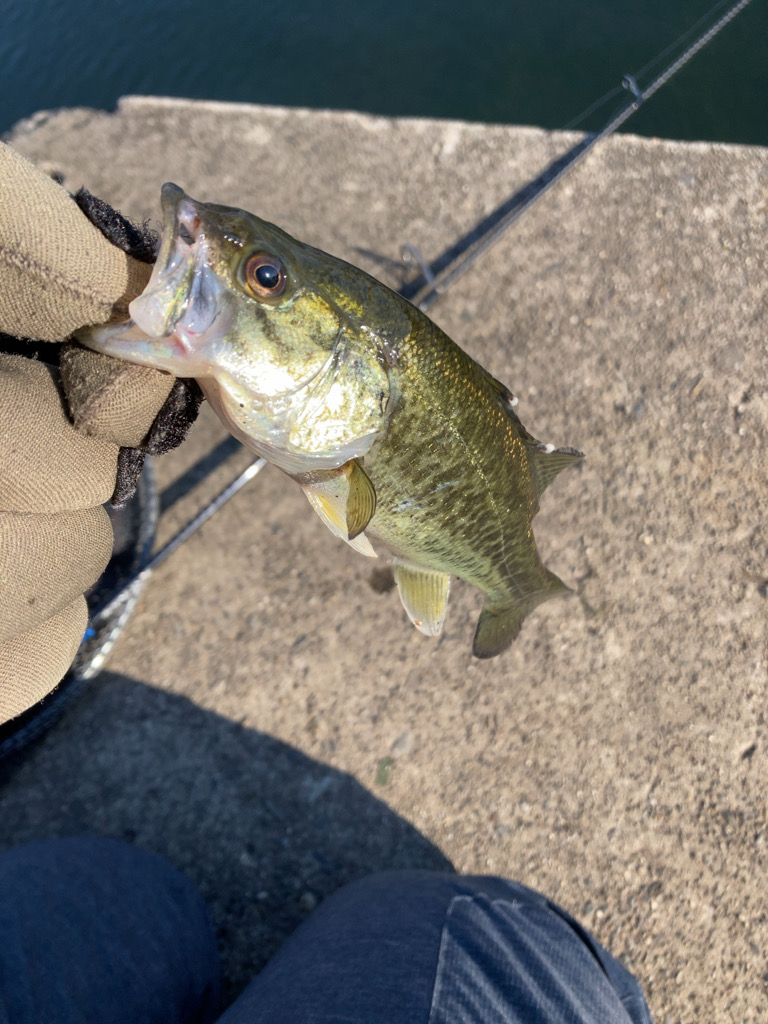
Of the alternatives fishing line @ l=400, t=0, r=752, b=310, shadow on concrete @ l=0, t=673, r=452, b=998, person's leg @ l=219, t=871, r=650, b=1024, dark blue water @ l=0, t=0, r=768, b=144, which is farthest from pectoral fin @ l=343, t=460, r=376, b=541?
dark blue water @ l=0, t=0, r=768, b=144

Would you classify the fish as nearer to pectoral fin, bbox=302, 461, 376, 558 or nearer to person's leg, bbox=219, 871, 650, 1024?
pectoral fin, bbox=302, 461, 376, 558

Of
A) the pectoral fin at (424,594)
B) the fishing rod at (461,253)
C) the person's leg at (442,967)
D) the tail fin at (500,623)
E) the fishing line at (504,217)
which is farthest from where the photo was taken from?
the fishing line at (504,217)

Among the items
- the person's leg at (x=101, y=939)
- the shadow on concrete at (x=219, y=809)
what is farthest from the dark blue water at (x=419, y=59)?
the person's leg at (x=101, y=939)

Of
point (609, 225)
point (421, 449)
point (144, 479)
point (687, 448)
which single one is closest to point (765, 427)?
point (687, 448)

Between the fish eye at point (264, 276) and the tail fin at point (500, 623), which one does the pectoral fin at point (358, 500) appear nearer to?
the fish eye at point (264, 276)

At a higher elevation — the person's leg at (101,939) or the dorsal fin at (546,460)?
the dorsal fin at (546,460)

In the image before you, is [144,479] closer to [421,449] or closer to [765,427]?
[421,449]

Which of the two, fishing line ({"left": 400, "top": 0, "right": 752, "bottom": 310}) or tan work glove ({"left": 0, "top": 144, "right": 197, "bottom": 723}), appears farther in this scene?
fishing line ({"left": 400, "top": 0, "right": 752, "bottom": 310})
